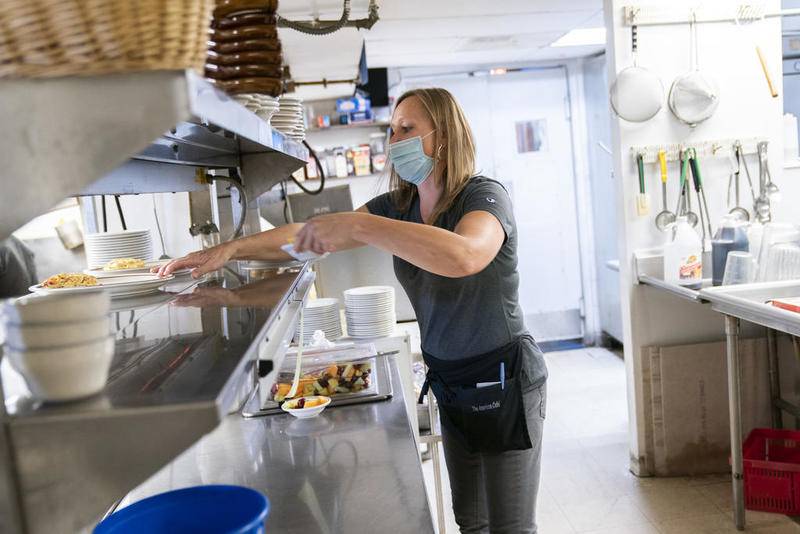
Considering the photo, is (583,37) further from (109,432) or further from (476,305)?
(109,432)

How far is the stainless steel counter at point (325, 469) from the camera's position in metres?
1.52

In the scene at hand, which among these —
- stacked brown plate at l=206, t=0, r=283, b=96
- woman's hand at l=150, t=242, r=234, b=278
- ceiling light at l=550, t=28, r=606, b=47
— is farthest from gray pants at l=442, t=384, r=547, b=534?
ceiling light at l=550, t=28, r=606, b=47

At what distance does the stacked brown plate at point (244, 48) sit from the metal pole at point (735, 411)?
2.53 m

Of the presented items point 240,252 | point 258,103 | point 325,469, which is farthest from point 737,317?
point 258,103

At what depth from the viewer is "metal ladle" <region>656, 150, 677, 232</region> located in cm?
360

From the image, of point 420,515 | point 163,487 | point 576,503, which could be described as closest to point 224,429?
point 163,487

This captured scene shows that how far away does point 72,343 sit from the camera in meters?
0.74

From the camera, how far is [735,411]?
3135 millimetres

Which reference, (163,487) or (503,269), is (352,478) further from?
(503,269)

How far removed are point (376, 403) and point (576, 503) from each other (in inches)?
67.3

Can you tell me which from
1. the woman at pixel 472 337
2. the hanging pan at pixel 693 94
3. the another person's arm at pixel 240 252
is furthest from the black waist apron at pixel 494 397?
the hanging pan at pixel 693 94

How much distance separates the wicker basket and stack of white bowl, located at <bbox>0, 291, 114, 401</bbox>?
0.23 meters

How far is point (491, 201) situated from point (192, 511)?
3.74 feet

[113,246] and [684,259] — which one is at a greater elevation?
[113,246]
